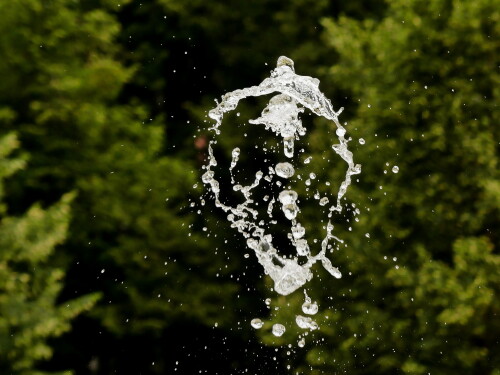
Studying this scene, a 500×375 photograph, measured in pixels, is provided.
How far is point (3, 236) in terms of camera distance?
6555 mm

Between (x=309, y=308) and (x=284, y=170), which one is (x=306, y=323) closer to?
(x=309, y=308)

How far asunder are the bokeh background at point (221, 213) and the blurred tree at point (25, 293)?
0.02 meters

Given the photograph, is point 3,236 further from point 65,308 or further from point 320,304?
point 320,304

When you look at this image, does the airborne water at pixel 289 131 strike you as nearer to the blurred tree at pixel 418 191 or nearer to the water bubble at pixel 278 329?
the water bubble at pixel 278 329

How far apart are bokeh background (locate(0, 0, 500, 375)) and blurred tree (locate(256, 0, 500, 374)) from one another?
0.07 feet

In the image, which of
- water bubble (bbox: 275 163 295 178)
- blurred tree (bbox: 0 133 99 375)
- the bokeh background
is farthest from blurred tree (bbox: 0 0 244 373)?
water bubble (bbox: 275 163 295 178)

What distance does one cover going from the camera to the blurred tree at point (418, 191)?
7.26 meters

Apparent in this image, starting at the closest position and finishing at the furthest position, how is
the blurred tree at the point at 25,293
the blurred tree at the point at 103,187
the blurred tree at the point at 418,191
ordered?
the blurred tree at the point at 25,293, the blurred tree at the point at 418,191, the blurred tree at the point at 103,187

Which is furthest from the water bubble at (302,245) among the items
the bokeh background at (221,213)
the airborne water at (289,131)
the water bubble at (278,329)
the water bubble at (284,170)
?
the water bubble at (284,170)

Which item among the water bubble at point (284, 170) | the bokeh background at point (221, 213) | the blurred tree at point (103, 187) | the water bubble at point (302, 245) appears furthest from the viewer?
the blurred tree at point (103, 187)

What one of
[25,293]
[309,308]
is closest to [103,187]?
[25,293]

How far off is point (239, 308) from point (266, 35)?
386 cm

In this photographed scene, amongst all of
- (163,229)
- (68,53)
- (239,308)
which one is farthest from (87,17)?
(239,308)

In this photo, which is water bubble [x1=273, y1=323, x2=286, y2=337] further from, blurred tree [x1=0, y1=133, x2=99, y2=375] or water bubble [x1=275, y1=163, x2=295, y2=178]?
water bubble [x1=275, y1=163, x2=295, y2=178]
